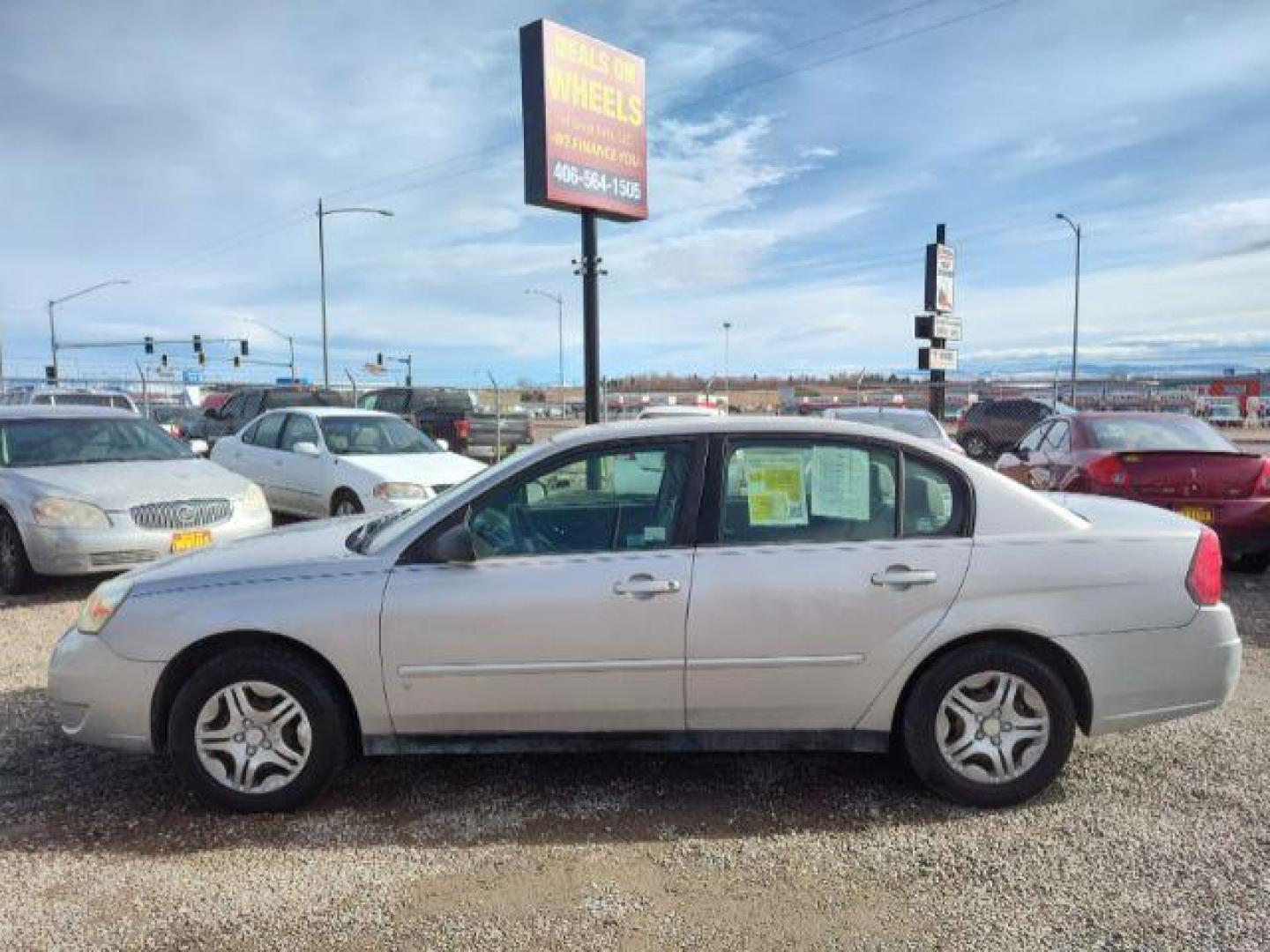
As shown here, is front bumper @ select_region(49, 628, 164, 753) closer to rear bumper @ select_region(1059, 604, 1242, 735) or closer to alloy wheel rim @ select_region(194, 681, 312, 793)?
alloy wheel rim @ select_region(194, 681, 312, 793)

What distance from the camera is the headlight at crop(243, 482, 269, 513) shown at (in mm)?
7500

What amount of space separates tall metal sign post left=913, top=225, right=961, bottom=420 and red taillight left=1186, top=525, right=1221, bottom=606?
1455 centimetres

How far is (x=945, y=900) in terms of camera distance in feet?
9.60

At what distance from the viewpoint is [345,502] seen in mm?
9398

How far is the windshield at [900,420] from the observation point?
1159 centimetres

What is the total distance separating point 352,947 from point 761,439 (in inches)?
90.9

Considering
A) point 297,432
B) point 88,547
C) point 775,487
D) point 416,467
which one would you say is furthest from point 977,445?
point 775,487

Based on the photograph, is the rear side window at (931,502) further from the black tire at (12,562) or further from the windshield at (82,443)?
the windshield at (82,443)

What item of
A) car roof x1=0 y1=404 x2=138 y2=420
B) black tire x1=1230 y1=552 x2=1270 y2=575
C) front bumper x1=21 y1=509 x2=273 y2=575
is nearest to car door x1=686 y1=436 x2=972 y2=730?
front bumper x1=21 y1=509 x2=273 y2=575

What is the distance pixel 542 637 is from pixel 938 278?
54.7 feet

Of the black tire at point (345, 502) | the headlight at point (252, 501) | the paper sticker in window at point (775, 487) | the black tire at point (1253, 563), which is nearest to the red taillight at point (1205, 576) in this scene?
the paper sticker in window at point (775, 487)

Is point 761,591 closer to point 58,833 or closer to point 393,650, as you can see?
point 393,650

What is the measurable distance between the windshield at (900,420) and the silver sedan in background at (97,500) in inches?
288

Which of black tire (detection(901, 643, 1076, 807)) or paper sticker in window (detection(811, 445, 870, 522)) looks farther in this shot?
paper sticker in window (detection(811, 445, 870, 522))
